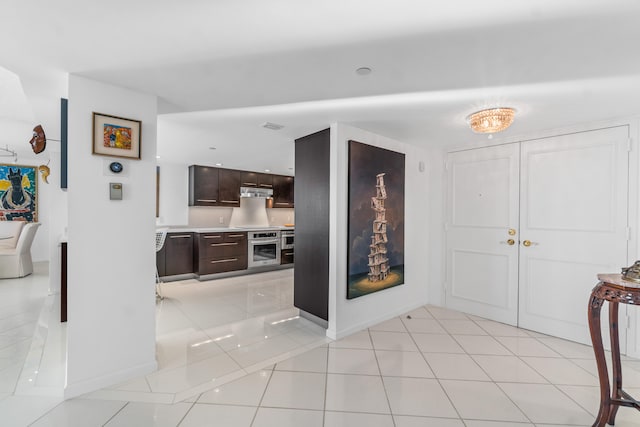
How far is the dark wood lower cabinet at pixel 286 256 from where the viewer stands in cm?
633

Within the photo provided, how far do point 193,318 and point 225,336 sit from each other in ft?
2.28

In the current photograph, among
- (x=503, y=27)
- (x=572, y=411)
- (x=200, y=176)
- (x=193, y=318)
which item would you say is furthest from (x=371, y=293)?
(x=200, y=176)

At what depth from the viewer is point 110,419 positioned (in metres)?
1.78

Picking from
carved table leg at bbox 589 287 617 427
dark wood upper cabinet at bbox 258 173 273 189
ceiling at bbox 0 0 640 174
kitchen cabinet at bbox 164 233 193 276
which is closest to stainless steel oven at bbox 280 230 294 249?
dark wood upper cabinet at bbox 258 173 273 189

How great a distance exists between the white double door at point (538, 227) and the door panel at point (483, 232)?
0.01m

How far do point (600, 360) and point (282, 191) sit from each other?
5915mm

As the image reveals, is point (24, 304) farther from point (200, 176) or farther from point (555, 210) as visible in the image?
point (555, 210)

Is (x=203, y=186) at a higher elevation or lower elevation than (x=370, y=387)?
higher

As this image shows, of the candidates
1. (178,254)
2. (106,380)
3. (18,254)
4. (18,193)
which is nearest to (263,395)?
(106,380)

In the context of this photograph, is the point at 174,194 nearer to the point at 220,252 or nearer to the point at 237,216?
the point at 237,216

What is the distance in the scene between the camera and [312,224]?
3359 mm

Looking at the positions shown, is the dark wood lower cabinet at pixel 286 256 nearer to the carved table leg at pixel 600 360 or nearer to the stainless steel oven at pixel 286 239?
the stainless steel oven at pixel 286 239

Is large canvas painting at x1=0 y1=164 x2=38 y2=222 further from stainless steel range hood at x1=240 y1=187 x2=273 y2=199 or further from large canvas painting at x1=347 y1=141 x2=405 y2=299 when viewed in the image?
large canvas painting at x1=347 y1=141 x2=405 y2=299

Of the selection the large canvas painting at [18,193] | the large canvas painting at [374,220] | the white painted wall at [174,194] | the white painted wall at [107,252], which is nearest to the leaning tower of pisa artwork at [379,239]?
the large canvas painting at [374,220]
